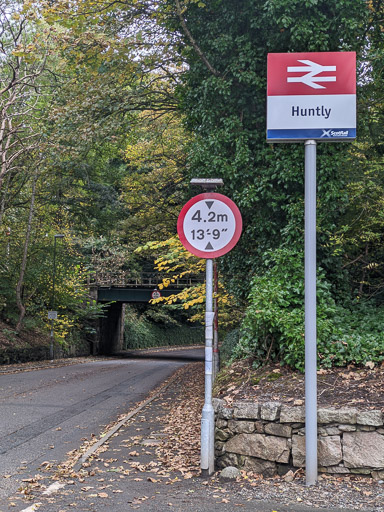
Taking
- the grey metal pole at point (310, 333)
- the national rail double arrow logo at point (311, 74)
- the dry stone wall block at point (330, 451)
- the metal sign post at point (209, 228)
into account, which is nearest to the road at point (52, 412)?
the metal sign post at point (209, 228)

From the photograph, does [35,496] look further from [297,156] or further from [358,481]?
[297,156]

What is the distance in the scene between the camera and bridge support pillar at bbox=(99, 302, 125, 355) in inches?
1949

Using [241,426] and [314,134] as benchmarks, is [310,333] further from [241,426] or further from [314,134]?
[314,134]

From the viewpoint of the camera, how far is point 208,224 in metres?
7.05

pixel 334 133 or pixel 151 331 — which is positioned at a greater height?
pixel 334 133

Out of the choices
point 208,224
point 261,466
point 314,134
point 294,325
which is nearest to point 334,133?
point 314,134

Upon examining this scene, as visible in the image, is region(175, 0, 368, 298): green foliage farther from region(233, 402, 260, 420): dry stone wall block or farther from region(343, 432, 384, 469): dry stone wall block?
region(343, 432, 384, 469): dry stone wall block

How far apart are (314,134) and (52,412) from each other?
27.9 ft

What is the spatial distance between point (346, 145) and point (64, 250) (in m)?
28.2

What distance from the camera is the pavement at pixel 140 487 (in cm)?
540

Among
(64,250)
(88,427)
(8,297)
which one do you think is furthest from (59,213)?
(88,427)

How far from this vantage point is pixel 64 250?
3634 cm

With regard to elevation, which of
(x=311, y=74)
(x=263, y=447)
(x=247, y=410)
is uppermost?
(x=311, y=74)

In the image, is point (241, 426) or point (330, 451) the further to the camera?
point (241, 426)
